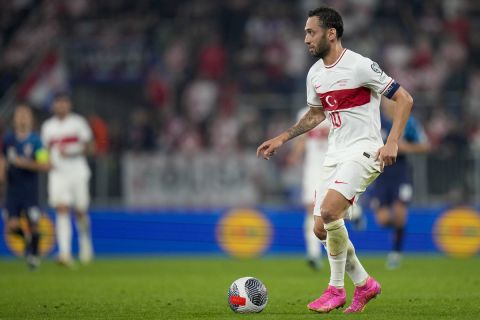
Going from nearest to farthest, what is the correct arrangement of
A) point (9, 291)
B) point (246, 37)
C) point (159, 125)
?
point (9, 291)
point (159, 125)
point (246, 37)

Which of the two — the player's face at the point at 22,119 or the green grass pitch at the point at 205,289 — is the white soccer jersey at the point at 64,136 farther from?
the green grass pitch at the point at 205,289

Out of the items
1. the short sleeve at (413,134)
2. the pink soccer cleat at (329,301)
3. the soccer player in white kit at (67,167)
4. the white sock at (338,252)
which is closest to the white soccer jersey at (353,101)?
the white sock at (338,252)

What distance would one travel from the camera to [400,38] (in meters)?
21.7

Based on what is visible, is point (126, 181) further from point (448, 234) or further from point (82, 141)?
point (448, 234)

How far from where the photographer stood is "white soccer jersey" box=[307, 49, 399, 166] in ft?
26.4

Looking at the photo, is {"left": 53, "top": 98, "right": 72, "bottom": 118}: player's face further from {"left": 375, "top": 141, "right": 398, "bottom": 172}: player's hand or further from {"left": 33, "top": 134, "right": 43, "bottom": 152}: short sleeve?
{"left": 375, "top": 141, "right": 398, "bottom": 172}: player's hand

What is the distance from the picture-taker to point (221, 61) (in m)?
22.3

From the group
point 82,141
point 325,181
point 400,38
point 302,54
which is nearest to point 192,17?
point 302,54

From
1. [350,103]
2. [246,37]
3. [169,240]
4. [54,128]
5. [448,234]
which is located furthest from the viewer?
[246,37]

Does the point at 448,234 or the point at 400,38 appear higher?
the point at 400,38

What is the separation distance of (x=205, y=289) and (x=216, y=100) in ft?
36.2

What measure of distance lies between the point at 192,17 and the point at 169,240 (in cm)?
620

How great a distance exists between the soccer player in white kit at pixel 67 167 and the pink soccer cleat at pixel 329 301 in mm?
8856

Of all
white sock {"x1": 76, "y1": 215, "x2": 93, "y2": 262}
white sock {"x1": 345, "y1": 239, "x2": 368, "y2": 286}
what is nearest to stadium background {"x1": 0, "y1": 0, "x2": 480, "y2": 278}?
white sock {"x1": 76, "y1": 215, "x2": 93, "y2": 262}
